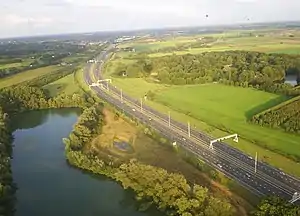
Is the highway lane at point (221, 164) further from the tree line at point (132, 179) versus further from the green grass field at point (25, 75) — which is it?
the green grass field at point (25, 75)

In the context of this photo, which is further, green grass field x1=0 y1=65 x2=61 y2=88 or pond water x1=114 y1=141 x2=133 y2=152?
green grass field x1=0 y1=65 x2=61 y2=88

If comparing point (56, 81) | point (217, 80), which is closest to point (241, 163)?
point (217, 80)

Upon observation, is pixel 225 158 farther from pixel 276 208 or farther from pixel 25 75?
pixel 25 75

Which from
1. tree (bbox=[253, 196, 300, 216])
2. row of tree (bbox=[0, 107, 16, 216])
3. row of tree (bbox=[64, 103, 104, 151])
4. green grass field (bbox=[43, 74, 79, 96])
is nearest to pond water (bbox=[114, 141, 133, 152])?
row of tree (bbox=[64, 103, 104, 151])

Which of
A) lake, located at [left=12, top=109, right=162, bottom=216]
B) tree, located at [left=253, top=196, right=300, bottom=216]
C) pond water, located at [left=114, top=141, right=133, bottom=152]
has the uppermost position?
tree, located at [left=253, top=196, right=300, bottom=216]

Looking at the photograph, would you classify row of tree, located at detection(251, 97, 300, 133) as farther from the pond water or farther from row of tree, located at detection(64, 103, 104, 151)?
row of tree, located at detection(64, 103, 104, 151)

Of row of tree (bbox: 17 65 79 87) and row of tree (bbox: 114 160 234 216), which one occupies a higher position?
row of tree (bbox: 114 160 234 216)

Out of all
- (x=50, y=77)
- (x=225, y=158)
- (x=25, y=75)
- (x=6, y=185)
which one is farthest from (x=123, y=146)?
(x=25, y=75)
